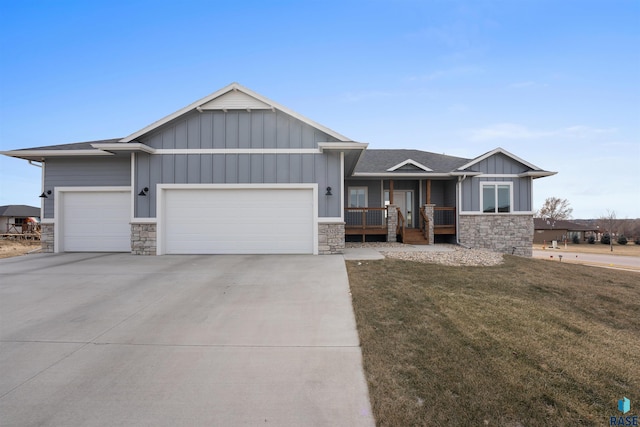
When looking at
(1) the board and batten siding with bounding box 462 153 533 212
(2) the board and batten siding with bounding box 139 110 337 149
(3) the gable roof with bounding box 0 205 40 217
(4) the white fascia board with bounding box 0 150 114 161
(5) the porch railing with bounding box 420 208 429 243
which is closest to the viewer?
(2) the board and batten siding with bounding box 139 110 337 149

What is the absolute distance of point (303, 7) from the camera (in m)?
11.2

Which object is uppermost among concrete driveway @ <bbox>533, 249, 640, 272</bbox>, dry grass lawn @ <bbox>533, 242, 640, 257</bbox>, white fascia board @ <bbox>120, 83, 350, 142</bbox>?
white fascia board @ <bbox>120, 83, 350, 142</bbox>

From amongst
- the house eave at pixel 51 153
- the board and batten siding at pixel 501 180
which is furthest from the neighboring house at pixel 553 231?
the house eave at pixel 51 153

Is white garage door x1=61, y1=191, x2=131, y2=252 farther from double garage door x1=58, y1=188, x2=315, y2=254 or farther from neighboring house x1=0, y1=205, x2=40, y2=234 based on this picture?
neighboring house x1=0, y1=205, x2=40, y2=234

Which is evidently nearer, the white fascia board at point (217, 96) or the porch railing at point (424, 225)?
the white fascia board at point (217, 96)

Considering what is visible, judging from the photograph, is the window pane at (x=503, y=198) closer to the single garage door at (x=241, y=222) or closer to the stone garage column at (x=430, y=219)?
the stone garage column at (x=430, y=219)

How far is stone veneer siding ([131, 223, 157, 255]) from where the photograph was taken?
899 cm

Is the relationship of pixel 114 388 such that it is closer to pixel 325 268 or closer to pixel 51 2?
pixel 325 268

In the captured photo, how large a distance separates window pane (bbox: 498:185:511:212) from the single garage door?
943 centimetres

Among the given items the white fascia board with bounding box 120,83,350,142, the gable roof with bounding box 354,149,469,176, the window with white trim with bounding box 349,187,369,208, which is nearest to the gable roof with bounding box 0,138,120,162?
the white fascia board with bounding box 120,83,350,142

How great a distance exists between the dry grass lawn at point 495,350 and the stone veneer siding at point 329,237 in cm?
280

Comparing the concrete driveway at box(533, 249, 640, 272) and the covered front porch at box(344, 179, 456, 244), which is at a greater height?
A: the covered front porch at box(344, 179, 456, 244)

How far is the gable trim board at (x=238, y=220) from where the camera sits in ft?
29.5

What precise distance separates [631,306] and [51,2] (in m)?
18.0
